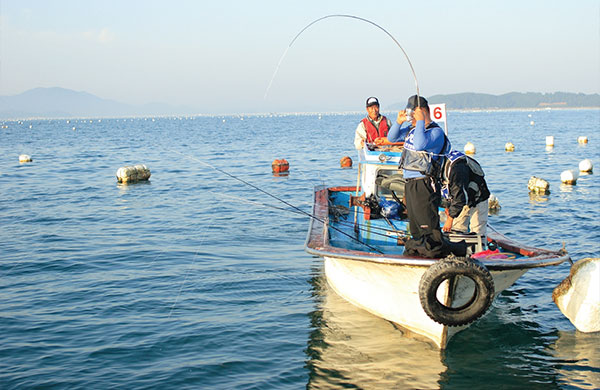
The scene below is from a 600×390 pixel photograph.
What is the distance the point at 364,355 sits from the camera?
25.4ft

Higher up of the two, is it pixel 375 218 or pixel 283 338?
pixel 375 218

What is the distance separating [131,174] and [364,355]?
19.9 meters

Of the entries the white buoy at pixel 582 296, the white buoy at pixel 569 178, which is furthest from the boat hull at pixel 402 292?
the white buoy at pixel 569 178

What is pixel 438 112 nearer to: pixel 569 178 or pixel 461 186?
pixel 461 186

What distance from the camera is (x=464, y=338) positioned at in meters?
8.20

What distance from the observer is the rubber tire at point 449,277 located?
6.64 metres

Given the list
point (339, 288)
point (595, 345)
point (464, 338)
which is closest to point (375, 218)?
point (339, 288)

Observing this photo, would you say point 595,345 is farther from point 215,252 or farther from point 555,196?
point 555,196

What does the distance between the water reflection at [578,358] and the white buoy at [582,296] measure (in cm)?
22

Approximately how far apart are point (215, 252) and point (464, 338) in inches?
266

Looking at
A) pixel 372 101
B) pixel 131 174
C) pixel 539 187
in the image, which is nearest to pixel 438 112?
pixel 372 101

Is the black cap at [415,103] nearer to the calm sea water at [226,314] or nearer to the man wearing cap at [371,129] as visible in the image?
the calm sea water at [226,314]

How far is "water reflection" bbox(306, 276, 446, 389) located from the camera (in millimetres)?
7070

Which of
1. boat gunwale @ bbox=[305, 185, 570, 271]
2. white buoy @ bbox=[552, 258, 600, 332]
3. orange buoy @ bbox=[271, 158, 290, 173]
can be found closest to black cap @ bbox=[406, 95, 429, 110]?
boat gunwale @ bbox=[305, 185, 570, 271]
